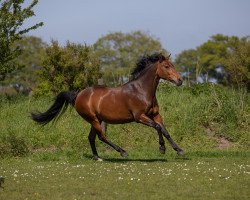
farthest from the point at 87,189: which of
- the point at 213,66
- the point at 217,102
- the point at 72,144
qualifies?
the point at 213,66

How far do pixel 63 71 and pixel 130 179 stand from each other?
45.7 ft

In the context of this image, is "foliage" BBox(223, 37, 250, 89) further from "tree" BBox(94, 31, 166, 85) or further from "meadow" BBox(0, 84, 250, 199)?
"tree" BBox(94, 31, 166, 85)

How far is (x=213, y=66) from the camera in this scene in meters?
60.0

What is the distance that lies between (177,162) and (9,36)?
5.36m

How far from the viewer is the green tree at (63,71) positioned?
2308 cm

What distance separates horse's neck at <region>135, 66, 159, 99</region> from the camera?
12992mm

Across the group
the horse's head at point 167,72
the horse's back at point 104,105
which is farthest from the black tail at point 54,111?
the horse's head at point 167,72

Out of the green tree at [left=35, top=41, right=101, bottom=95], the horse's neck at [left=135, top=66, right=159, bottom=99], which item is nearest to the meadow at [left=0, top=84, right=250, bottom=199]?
the green tree at [left=35, top=41, right=101, bottom=95]

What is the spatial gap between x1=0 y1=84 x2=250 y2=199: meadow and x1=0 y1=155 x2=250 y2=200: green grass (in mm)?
16

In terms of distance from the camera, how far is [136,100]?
1299 cm

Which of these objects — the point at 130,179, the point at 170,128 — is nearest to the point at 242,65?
the point at 170,128

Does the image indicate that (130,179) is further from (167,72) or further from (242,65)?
(242,65)

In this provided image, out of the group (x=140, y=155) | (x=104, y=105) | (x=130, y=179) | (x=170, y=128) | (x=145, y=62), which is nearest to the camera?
(x=130, y=179)

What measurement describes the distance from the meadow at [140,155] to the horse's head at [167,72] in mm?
1989
